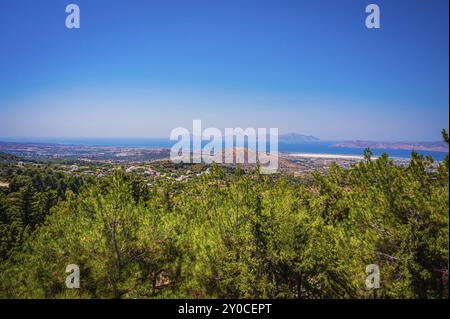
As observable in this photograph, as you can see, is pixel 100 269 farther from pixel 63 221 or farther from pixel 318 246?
pixel 318 246

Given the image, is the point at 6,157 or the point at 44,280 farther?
the point at 6,157

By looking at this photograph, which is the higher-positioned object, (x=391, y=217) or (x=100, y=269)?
(x=391, y=217)

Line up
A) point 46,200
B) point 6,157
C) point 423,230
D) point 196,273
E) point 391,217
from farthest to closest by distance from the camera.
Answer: point 6,157 < point 46,200 < point 196,273 < point 391,217 < point 423,230
